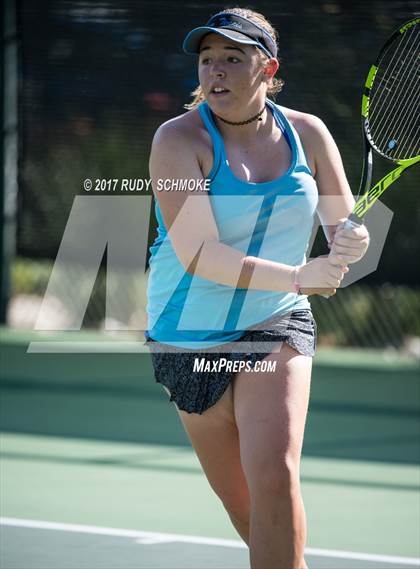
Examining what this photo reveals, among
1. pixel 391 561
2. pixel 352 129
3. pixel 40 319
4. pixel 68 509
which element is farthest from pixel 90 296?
pixel 391 561

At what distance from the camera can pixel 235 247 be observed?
3.58 m

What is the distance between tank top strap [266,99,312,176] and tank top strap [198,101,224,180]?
0.21 m

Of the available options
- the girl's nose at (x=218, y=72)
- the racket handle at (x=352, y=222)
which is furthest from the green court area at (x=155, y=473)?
the girl's nose at (x=218, y=72)

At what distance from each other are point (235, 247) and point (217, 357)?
31 cm

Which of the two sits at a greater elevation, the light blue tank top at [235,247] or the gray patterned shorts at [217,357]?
the light blue tank top at [235,247]

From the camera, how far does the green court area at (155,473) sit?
4984mm

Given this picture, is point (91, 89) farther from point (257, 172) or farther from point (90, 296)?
point (257, 172)

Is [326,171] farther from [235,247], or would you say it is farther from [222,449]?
[222,449]

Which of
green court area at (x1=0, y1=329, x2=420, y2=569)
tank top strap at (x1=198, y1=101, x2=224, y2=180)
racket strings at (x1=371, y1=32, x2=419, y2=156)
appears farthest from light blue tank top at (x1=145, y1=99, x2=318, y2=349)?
green court area at (x1=0, y1=329, x2=420, y2=569)

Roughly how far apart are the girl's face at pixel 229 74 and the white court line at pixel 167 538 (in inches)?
81.0

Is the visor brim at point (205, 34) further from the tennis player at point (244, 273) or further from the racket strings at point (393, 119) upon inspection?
the racket strings at point (393, 119)

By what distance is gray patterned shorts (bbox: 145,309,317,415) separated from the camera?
3.55 metres

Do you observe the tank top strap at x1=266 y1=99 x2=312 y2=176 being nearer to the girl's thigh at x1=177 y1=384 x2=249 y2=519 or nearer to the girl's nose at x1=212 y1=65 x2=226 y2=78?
the girl's nose at x1=212 y1=65 x2=226 y2=78

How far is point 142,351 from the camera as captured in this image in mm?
10922
